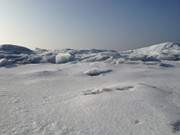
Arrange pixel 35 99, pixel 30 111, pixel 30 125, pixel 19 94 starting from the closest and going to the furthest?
pixel 30 125, pixel 30 111, pixel 35 99, pixel 19 94

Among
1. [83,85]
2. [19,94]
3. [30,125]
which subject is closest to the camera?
[30,125]

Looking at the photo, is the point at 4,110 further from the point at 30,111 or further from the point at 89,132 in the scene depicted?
the point at 89,132

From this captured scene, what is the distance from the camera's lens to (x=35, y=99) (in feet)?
32.3

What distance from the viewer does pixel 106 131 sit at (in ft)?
20.9

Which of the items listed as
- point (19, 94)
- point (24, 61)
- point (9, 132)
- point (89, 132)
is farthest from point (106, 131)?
point (24, 61)

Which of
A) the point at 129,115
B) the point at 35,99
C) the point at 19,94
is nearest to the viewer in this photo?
the point at 129,115

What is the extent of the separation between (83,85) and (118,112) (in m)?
5.63

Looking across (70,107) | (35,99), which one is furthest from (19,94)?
(70,107)

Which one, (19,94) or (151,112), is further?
(19,94)

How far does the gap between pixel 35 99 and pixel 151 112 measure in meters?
5.36

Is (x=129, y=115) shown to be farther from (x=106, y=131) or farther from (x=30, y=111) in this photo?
(x=30, y=111)

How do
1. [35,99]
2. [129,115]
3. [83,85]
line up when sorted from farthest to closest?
[83,85], [35,99], [129,115]

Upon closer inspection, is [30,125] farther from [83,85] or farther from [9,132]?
[83,85]

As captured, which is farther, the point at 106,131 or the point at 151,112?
the point at 151,112
